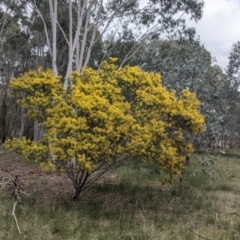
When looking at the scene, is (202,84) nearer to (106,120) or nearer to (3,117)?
(106,120)

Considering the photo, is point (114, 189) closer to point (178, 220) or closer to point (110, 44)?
point (178, 220)

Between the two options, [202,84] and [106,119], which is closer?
[106,119]

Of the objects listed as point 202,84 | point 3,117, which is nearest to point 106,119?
point 202,84

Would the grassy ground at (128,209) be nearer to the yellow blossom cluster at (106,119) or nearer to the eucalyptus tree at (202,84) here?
the yellow blossom cluster at (106,119)

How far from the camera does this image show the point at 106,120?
310 inches

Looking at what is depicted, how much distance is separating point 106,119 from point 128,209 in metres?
2.22

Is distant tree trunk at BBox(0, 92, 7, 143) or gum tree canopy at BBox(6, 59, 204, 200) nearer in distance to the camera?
gum tree canopy at BBox(6, 59, 204, 200)

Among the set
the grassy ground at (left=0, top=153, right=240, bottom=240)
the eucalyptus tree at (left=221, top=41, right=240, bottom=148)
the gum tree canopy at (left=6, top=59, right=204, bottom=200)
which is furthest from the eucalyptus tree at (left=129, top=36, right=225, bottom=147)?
the eucalyptus tree at (left=221, top=41, right=240, bottom=148)

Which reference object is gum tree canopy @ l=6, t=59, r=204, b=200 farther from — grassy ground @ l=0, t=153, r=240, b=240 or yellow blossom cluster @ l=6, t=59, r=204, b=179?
grassy ground @ l=0, t=153, r=240, b=240

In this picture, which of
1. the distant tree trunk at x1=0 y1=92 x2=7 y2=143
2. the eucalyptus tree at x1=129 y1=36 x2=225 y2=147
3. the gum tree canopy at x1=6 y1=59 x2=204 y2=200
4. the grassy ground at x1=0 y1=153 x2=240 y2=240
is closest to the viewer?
the grassy ground at x1=0 y1=153 x2=240 y2=240

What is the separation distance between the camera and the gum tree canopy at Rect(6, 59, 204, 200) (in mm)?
7887

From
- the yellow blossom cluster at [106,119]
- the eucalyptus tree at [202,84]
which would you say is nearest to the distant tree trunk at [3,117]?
the eucalyptus tree at [202,84]

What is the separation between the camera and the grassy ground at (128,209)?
7324 mm

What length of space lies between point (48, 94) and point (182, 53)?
1074 centimetres
